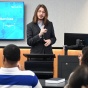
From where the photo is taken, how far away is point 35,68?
358 cm

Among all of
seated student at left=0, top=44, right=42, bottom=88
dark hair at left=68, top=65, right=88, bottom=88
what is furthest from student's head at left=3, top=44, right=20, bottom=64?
dark hair at left=68, top=65, right=88, bottom=88

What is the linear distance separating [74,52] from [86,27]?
122cm

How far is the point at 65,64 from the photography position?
3.39m

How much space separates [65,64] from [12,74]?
1448 millimetres

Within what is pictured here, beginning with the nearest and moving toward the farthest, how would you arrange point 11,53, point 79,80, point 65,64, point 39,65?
point 79,80, point 11,53, point 65,64, point 39,65

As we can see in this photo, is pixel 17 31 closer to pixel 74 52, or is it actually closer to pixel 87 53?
pixel 74 52

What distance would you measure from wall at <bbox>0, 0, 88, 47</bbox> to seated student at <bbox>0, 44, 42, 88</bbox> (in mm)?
4768

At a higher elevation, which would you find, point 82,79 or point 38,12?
point 38,12

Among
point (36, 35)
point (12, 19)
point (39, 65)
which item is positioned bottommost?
point (39, 65)

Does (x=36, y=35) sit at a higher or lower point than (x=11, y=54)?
higher

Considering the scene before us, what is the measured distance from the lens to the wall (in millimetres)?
→ 6812

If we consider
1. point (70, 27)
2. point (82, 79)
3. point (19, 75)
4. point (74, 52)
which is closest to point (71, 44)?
point (74, 52)

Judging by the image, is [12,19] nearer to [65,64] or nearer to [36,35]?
[36,35]

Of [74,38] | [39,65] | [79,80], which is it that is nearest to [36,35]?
[39,65]
